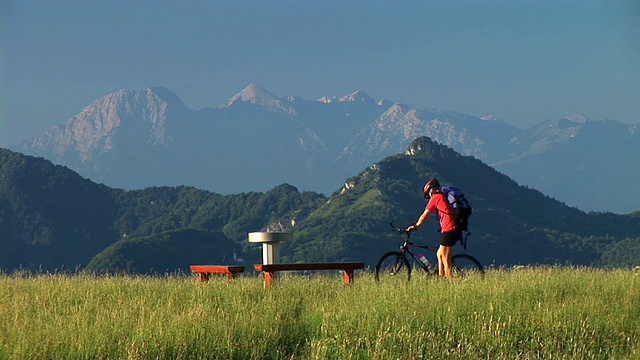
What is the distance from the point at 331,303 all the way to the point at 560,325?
4.10 m

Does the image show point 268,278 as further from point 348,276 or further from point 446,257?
point 446,257

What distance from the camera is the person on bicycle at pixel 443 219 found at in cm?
→ 1808

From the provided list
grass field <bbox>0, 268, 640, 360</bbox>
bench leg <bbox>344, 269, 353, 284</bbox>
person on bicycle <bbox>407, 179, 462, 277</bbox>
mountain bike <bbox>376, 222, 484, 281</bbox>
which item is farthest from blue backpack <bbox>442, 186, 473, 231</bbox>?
bench leg <bbox>344, 269, 353, 284</bbox>

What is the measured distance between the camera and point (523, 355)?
12750 mm

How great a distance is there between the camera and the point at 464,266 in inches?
762

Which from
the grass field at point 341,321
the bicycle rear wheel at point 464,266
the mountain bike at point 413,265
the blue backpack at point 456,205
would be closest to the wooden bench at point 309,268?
the mountain bike at point 413,265

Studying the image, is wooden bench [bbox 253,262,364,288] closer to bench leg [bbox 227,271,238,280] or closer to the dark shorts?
bench leg [bbox 227,271,238,280]

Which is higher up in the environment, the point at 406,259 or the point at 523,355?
the point at 406,259

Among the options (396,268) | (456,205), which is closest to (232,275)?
(396,268)

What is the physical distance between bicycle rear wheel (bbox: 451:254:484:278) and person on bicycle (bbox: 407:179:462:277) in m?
0.26

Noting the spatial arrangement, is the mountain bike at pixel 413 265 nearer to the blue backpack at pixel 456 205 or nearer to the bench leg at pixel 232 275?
the blue backpack at pixel 456 205

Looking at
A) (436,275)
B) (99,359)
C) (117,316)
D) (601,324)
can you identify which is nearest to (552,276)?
(436,275)

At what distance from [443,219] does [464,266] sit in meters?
1.66

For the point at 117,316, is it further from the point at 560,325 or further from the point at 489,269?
the point at 489,269
